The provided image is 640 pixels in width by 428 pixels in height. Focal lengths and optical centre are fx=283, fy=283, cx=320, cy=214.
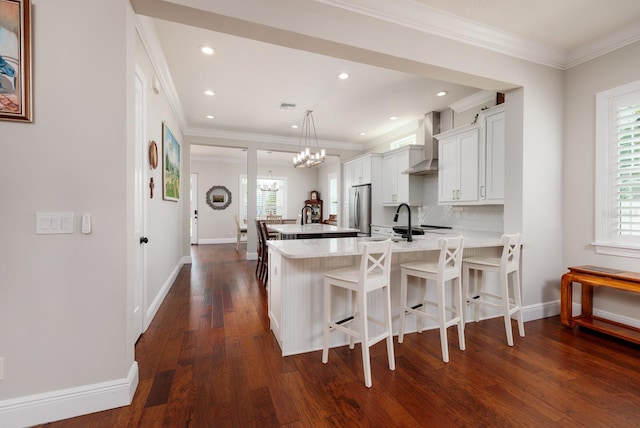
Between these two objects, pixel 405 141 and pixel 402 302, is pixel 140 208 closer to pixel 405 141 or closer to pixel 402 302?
pixel 402 302

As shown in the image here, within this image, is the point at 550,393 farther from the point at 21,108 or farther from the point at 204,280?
the point at 204,280

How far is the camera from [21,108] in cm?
146

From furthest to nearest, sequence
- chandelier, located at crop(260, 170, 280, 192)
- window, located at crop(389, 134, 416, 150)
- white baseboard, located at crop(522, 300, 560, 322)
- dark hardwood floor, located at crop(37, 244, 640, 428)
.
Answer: chandelier, located at crop(260, 170, 280, 192) < window, located at crop(389, 134, 416, 150) < white baseboard, located at crop(522, 300, 560, 322) < dark hardwood floor, located at crop(37, 244, 640, 428)

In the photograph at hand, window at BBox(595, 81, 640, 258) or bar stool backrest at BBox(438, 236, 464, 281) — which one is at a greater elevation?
window at BBox(595, 81, 640, 258)

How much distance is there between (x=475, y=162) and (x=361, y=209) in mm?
2717

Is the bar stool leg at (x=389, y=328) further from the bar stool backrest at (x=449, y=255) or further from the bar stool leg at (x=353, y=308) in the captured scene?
the bar stool backrest at (x=449, y=255)

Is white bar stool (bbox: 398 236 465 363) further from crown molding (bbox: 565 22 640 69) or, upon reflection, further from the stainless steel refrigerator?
the stainless steel refrigerator

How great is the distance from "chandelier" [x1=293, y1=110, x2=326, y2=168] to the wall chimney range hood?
1563 millimetres

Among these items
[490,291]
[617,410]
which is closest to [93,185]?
[617,410]

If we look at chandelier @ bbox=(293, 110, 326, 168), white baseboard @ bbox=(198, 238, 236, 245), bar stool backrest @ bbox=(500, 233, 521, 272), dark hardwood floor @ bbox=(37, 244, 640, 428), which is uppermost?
chandelier @ bbox=(293, 110, 326, 168)

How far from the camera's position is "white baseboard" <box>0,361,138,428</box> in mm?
1479

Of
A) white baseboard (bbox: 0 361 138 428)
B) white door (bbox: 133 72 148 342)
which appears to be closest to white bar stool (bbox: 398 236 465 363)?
white baseboard (bbox: 0 361 138 428)

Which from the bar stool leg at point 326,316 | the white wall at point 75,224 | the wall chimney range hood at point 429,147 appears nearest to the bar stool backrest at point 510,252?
the bar stool leg at point 326,316

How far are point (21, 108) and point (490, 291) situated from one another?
4.01 m
